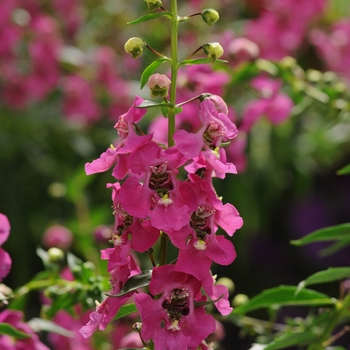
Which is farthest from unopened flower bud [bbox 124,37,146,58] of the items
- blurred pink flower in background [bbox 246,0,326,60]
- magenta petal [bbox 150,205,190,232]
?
blurred pink flower in background [bbox 246,0,326,60]

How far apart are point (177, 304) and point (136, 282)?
30 mm

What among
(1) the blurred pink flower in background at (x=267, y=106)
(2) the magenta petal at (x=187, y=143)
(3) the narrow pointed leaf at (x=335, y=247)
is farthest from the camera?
(1) the blurred pink flower in background at (x=267, y=106)

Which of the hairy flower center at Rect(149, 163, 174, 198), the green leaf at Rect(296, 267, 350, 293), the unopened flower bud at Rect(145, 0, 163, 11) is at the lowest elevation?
the green leaf at Rect(296, 267, 350, 293)

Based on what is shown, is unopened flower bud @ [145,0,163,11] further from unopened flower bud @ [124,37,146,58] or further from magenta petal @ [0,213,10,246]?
magenta petal @ [0,213,10,246]

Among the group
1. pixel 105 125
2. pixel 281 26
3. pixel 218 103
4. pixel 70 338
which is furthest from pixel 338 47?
pixel 218 103

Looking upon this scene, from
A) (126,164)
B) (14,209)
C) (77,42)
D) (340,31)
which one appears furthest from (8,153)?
(126,164)

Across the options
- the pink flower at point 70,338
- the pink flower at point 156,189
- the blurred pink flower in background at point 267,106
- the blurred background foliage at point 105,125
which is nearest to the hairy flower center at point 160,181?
the pink flower at point 156,189

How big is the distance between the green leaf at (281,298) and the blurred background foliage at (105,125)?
77cm

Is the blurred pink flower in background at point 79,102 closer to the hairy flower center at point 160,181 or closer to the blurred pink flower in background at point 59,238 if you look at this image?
the blurred pink flower in background at point 59,238

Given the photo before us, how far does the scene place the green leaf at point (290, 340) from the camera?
22.0 inches

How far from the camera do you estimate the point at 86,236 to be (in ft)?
3.41

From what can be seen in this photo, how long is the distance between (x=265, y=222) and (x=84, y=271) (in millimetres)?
1158

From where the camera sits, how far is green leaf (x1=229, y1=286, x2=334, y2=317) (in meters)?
0.60

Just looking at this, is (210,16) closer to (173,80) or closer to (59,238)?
(173,80)
